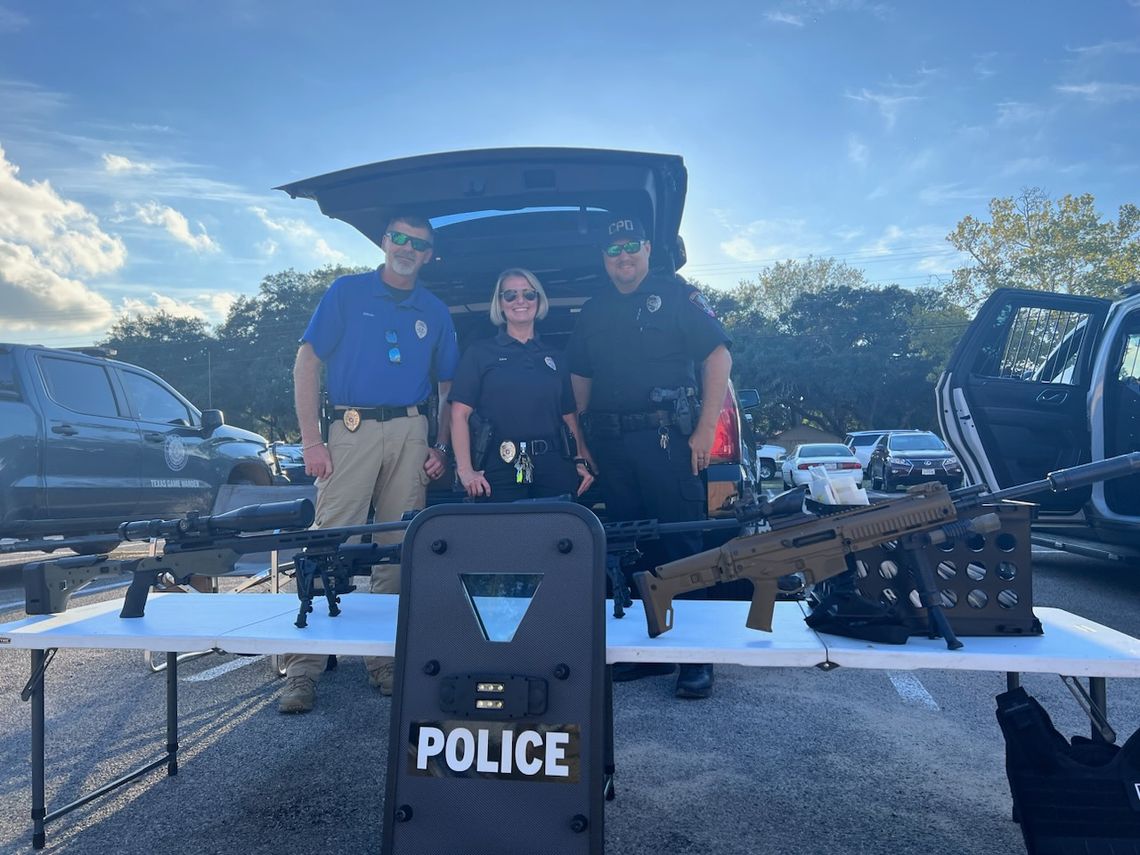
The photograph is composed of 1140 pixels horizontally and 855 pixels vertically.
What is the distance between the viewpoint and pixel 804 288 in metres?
45.7

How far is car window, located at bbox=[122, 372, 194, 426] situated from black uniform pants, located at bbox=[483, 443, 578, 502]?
5.29 m

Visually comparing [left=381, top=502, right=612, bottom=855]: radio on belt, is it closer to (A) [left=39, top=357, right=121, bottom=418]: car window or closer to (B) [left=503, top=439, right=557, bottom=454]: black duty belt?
(B) [left=503, top=439, right=557, bottom=454]: black duty belt

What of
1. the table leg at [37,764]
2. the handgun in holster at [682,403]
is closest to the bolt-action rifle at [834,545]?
the handgun in holster at [682,403]

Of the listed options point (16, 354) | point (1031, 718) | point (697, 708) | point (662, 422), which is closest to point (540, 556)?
point (1031, 718)

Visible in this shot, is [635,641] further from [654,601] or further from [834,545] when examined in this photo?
[834,545]

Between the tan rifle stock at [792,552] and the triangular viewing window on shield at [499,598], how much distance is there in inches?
13.3

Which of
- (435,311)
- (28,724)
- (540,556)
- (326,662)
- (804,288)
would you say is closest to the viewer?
(540,556)

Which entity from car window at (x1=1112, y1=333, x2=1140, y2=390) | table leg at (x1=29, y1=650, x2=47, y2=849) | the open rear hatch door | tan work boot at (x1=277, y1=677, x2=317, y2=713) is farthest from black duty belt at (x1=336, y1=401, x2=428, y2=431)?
car window at (x1=1112, y1=333, x2=1140, y2=390)

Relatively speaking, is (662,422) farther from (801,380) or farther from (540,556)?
(801,380)

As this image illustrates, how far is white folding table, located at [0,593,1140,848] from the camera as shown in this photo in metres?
1.83

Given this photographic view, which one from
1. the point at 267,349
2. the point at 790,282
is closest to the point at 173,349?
the point at 267,349

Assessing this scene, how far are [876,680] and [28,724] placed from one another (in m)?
4.00

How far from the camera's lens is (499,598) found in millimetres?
1866

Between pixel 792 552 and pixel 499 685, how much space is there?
83 centimetres
